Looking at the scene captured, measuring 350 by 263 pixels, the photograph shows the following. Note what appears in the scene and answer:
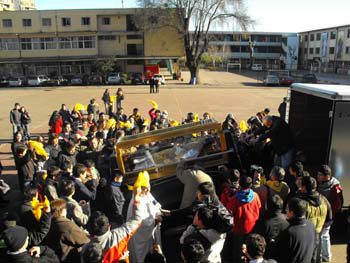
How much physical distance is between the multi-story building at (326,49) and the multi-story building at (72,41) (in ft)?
108

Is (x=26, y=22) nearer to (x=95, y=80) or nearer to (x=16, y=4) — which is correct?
(x=95, y=80)

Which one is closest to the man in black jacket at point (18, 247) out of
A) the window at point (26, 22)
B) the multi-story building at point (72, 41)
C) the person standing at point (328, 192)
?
the person standing at point (328, 192)

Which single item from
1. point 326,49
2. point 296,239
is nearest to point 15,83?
point 296,239

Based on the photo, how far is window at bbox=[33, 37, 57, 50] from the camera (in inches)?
1940

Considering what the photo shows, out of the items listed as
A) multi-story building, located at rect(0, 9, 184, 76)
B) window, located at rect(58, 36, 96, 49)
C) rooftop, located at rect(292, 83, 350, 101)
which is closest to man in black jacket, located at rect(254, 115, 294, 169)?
rooftop, located at rect(292, 83, 350, 101)

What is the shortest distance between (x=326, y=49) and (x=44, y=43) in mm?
54414

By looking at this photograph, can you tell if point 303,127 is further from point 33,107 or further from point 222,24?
point 222,24

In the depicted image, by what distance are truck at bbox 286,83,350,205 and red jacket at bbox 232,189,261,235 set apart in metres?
2.12

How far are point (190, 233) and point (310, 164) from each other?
457 centimetres

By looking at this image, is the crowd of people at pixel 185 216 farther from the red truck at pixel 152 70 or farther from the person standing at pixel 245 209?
the red truck at pixel 152 70

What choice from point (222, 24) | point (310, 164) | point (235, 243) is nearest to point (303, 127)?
point (310, 164)

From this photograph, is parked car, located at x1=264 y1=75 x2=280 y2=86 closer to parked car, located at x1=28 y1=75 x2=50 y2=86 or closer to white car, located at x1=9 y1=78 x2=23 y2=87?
parked car, located at x1=28 y1=75 x2=50 y2=86

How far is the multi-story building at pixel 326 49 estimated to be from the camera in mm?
61844

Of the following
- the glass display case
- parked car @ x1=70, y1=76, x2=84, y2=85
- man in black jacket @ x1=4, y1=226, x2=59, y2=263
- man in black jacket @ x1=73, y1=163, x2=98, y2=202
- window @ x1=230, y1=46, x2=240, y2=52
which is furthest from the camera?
window @ x1=230, y1=46, x2=240, y2=52
